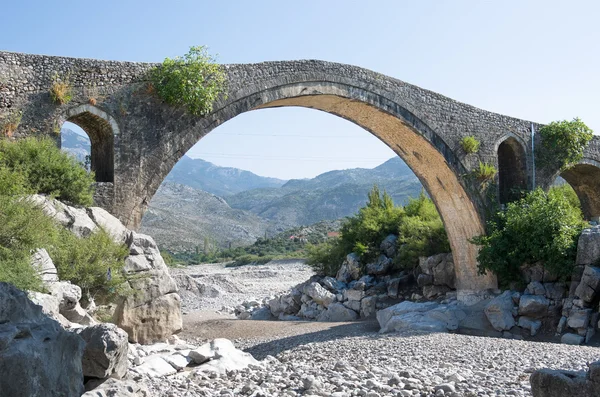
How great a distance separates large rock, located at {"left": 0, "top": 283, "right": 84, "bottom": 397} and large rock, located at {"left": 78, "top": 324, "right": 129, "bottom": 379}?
0.95 m

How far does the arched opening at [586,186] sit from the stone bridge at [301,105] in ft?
0.15

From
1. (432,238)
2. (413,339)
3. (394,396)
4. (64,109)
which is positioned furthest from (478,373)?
(432,238)

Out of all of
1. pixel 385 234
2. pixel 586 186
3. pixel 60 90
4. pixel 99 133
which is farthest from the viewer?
pixel 385 234

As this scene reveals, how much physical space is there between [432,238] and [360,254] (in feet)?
8.85

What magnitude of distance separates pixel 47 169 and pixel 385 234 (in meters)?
13.1

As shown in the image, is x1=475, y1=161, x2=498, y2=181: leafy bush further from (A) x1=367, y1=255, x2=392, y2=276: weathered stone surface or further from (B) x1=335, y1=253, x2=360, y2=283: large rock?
(B) x1=335, y1=253, x2=360, y2=283: large rock

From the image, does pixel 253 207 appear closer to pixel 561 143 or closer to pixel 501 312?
pixel 561 143

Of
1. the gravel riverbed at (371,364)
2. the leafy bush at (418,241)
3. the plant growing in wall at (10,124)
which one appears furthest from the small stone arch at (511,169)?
the plant growing in wall at (10,124)

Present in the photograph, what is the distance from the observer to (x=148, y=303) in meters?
9.75

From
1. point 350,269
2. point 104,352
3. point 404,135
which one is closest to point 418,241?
point 350,269

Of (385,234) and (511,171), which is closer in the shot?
(511,171)

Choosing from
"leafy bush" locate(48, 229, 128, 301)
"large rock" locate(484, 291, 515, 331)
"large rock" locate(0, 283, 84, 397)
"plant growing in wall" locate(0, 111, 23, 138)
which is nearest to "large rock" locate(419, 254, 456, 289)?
"large rock" locate(484, 291, 515, 331)

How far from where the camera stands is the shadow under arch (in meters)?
19.8

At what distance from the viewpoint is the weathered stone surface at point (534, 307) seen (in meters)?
13.8
